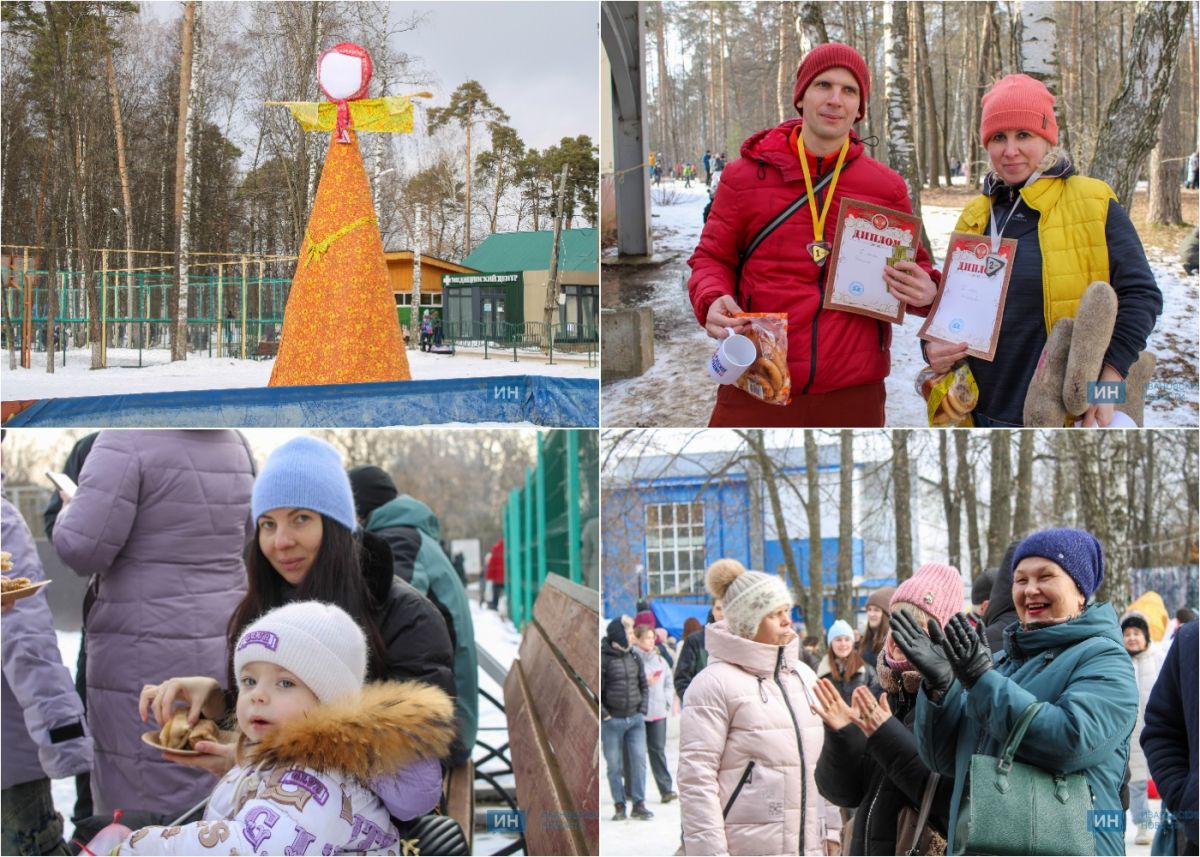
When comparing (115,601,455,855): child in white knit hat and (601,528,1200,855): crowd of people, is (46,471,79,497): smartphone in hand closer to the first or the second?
(115,601,455,855): child in white knit hat

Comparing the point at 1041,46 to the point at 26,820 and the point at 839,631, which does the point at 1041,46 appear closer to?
the point at 839,631

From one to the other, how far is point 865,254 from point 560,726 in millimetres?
1918

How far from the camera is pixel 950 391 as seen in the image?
3.97m

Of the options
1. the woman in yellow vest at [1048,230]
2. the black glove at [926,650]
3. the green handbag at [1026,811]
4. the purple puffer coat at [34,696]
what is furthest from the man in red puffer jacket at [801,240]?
the purple puffer coat at [34,696]

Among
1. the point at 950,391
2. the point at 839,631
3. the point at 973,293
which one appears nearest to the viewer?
the point at 973,293

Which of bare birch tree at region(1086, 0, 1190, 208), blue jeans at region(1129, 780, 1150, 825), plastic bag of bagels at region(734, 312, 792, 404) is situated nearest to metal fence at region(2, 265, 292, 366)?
plastic bag of bagels at region(734, 312, 792, 404)

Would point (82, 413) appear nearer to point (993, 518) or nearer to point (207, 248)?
point (207, 248)

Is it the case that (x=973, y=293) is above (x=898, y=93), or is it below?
below

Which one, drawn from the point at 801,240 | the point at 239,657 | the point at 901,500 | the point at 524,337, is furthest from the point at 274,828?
the point at 901,500

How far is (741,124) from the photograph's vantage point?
427 cm

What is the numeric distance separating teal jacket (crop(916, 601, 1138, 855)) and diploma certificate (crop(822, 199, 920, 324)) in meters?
1.16

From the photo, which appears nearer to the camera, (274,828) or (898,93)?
(274,828)

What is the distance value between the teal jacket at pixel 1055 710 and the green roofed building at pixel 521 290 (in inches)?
77.5

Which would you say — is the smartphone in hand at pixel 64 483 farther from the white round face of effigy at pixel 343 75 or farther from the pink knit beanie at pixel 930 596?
the pink knit beanie at pixel 930 596
